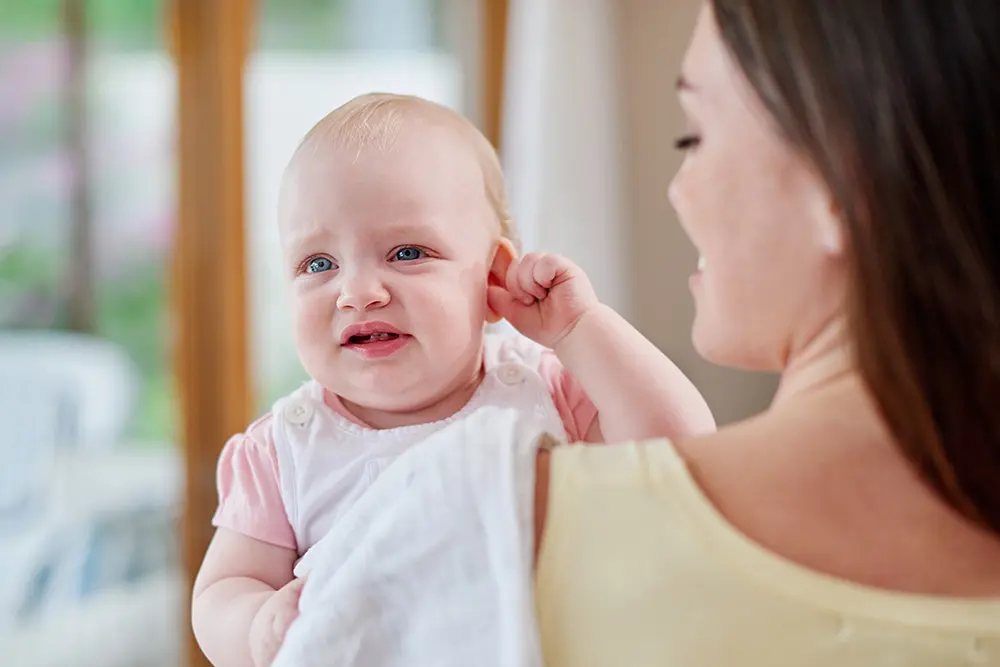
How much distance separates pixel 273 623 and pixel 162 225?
1.83m

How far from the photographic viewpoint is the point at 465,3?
276 centimetres

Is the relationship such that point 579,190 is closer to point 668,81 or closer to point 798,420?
point 668,81

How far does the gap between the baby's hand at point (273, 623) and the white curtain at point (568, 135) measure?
6.29 ft

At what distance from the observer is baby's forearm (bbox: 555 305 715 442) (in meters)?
0.88

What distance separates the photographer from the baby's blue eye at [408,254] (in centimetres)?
93

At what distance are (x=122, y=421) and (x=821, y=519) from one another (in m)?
2.06

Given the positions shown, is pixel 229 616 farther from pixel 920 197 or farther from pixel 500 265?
pixel 920 197

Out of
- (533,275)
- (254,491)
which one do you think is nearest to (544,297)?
(533,275)

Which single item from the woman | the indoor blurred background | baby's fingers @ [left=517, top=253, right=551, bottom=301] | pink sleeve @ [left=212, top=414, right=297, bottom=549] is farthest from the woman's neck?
the indoor blurred background

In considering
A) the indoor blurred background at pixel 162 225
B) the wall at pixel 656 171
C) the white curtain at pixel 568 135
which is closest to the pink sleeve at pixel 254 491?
the indoor blurred background at pixel 162 225

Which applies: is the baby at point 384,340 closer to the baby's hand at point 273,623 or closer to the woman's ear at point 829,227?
the baby's hand at point 273,623

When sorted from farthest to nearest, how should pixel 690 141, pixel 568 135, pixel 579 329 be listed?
pixel 568 135, pixel 579 329, pixel 690 141

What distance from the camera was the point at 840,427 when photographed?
0.50 meters

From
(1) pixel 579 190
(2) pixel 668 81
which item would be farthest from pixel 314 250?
(2) pixel 668 81
